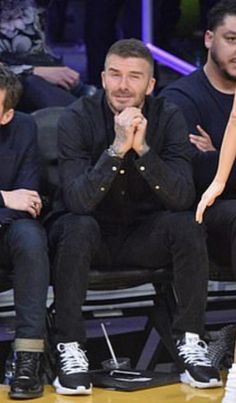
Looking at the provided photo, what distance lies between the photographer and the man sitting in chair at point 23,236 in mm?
4820

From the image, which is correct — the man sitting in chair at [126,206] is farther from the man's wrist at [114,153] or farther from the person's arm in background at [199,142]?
the person's arm in background at [199,142]

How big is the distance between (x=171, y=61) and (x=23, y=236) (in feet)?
9.25

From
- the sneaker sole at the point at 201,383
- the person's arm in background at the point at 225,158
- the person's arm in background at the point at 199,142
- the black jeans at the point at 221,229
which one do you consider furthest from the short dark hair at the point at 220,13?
the sneaker sole at the point at 201,383

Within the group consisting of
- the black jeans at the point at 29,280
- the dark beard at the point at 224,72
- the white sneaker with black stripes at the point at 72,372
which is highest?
the dark beard at the point at 224,72

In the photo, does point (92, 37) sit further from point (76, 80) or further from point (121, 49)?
point (121, 49)

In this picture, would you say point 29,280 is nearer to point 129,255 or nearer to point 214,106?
point 129,255

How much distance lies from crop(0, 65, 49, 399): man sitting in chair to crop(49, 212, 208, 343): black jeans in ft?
0.26

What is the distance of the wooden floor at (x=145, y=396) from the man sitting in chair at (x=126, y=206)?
4cm

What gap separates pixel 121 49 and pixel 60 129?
0.38 metres

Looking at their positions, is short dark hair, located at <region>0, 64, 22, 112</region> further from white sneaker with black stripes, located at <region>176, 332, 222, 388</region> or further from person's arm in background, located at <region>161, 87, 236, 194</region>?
white sneaker with black stripes, located at <region>176, 332, 222, 388</region>

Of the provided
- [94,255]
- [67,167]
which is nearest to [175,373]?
[94,255]

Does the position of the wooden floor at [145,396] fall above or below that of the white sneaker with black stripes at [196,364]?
below

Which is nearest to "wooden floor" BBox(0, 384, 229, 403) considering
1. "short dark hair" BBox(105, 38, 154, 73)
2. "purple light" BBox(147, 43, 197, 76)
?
"short dark hair" BBox(105, 38, 154, 73)

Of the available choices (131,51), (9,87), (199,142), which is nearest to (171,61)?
(199,142)
